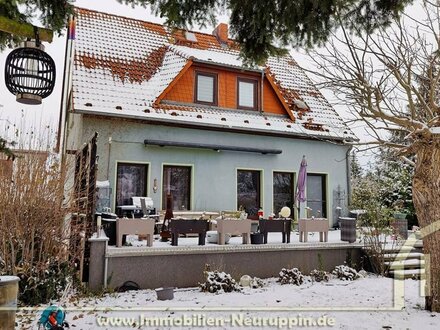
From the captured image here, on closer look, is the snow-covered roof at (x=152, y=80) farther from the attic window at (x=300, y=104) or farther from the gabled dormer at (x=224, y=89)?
the gabled dormer at (x=224, y=89)

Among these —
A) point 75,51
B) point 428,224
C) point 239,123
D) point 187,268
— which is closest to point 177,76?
point 239,123

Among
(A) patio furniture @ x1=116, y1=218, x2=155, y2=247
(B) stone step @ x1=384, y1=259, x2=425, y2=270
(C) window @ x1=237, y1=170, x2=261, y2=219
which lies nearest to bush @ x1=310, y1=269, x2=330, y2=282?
(B) stone step @ x1=384, y1=259, x2=425, y2=270

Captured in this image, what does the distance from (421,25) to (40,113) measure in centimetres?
715

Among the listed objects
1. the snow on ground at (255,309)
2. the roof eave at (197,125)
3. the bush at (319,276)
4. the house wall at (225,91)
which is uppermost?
the house wall at (225,91)

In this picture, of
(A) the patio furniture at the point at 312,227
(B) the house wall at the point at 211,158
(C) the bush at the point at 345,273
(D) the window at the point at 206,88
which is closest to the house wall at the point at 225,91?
(D) the window at the point at 206,88

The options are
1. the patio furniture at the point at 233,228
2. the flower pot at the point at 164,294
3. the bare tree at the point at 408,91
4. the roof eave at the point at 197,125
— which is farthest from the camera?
the roof eave at the point at 197,125

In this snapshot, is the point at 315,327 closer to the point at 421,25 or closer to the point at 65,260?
the point at 65,260

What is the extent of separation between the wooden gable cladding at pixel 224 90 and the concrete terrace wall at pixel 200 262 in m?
5.36

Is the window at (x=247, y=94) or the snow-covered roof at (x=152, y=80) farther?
the window at (x=247, y=94)

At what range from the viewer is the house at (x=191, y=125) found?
1047 cm

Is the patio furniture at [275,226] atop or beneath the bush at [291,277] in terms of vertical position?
atop

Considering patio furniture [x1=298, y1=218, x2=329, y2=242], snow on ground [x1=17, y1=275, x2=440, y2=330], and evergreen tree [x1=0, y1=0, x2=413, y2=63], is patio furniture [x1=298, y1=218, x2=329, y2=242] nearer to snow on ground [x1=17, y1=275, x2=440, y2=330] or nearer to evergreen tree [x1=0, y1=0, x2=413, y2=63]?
snow on ground [x1=17, y1=275, x2=440, y2=330]

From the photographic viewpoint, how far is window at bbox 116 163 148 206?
34.2 feet

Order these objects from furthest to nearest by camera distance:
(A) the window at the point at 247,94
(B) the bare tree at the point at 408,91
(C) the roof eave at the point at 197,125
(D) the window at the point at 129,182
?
(A) the window at the point at 247,94
(D) the window at the point at 129,182
(C) the roof eave at the point at 197,125
(B) the bare tree at the point at 408,91
